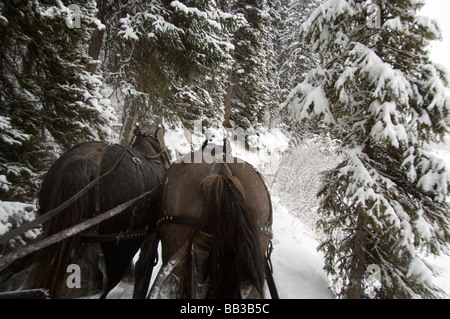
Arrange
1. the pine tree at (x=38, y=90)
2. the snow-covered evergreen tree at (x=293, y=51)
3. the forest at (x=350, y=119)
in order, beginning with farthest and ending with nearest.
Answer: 1. the snow-covered evergreen tree at (x=293, y=51)
2. the pine tree at (x=38, y=90)
3. the forest at (x=350, y=119)

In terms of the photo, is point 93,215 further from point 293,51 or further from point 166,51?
point 293,51

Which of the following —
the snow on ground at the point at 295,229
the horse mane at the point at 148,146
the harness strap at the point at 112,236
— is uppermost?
the horse mane at the point at 148,146

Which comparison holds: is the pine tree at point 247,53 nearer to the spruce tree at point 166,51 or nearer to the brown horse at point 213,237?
the spruce tree at point 166,51

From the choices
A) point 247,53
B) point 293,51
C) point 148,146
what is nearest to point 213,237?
point 148,146

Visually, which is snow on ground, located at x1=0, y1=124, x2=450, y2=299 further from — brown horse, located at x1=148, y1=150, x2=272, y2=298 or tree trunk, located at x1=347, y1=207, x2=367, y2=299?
brown horse, located at x1=148, y1=150, x2=272, y2=298

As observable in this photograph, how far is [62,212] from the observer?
5.78 feet

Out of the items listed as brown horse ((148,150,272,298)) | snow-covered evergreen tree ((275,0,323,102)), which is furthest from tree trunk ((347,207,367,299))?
snow-covered evergreen tree ((275,0,323,102))

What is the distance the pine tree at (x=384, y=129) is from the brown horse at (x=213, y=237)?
1.14 metres

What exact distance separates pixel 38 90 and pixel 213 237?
10.4 feet

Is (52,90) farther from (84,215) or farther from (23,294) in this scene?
(23,294)

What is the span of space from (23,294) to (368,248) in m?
3.08

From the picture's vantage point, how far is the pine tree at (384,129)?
6.64 ft

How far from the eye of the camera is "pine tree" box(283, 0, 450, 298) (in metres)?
2.03

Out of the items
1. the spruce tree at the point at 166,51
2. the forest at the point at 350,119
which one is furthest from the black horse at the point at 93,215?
the spruce tree at the point at 166,51
